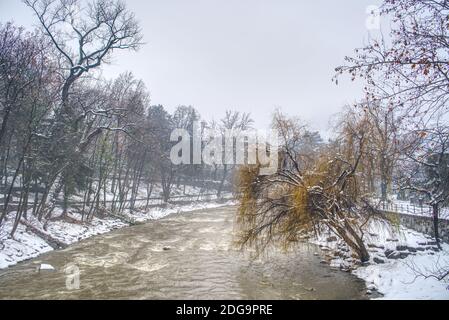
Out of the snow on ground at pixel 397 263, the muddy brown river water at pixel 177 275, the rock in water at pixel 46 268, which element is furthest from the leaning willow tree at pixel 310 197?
the rock in water at pixel 46 268

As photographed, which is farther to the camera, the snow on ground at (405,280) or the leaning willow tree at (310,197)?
the leaning willow tree at (310,197)

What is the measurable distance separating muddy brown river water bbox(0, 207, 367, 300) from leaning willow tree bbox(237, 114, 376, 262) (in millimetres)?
1555

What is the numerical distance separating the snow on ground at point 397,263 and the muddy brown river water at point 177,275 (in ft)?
2.26

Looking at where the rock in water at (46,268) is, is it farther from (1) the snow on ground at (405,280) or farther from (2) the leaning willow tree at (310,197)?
(1) the snow on ground at (405,280)

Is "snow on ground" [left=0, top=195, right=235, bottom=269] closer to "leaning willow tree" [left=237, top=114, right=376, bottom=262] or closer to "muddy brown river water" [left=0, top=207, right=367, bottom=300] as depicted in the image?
"muddy brown river water" [left=0, top=207, right=367, bottom=300]

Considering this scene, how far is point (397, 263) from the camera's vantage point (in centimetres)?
1345

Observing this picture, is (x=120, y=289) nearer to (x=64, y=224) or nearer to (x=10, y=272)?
(x=10, y=272)

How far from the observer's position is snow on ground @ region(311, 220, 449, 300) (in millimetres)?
10062

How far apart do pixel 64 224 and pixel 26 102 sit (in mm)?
8663

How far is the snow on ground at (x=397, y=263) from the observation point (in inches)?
396

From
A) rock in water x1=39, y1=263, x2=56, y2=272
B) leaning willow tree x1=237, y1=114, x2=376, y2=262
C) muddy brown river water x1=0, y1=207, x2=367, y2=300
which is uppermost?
leaning willow tree x1=237, y1=114, x2=376, y2=262
